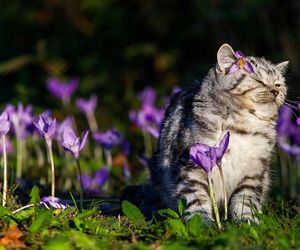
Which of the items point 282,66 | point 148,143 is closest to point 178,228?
point 282,66

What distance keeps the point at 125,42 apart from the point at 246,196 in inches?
299

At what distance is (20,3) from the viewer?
43.7 feet

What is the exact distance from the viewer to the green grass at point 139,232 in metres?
3.95

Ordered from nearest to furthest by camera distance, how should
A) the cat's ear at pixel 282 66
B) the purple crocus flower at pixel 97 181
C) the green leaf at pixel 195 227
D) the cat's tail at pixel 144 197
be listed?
the green leaf at pixel 195 227 → the cat's ear at pixel 282 66 → the cat's tail at pixel 144 197 → the purple crocus flower at pixel 97 181

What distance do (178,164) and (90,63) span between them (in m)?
6.96

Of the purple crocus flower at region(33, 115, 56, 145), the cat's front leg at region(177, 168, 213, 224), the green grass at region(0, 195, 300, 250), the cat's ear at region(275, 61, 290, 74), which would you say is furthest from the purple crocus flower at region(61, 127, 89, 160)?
the cat's ear at region(275, 61, 290, 74)

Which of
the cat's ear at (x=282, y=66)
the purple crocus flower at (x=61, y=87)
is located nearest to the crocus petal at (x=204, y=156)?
the cat's ear at (x=282, y=66)

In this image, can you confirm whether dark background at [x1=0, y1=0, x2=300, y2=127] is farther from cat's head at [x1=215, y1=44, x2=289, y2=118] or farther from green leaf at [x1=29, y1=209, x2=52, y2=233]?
green leaf at [x1=29, y1=209, x2=52, y2=233]

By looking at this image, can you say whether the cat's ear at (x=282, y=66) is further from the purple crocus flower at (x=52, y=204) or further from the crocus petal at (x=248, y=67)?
the purple crocus flower at (x=52, y=204)

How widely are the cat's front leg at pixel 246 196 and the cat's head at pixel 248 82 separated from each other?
0.47 meters

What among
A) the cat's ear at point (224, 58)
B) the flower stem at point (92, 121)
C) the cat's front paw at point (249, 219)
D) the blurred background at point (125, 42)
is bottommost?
the cat's front paw at point (249, 219)

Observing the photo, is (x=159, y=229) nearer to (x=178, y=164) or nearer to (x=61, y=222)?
(x=61, y=222)

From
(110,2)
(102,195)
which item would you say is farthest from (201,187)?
(110,2)

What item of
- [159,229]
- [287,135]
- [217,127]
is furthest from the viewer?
[287,135]
